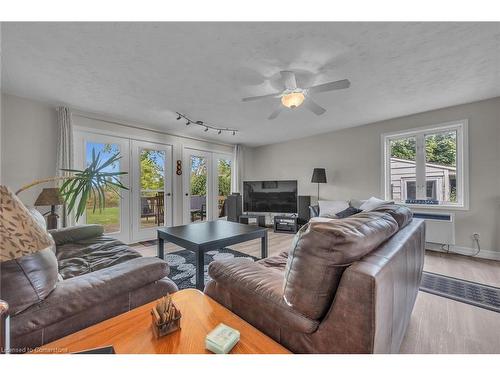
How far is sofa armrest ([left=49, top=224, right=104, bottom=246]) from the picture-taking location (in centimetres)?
205

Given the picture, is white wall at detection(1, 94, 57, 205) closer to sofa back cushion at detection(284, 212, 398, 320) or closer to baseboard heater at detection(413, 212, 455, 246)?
sofa back cushion at detection(284, 212, 398, 320)

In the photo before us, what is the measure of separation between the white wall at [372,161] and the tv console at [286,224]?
841 millimetres

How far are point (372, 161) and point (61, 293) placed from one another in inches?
175

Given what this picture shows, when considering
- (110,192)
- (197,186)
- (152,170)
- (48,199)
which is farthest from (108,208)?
(197,186)

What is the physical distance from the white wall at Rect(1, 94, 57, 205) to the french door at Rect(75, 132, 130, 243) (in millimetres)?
336

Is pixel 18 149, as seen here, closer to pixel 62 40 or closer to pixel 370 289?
pixel 62 40

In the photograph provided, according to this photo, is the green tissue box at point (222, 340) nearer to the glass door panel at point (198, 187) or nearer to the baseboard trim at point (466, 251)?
the baseboard trim at point (466, 251)

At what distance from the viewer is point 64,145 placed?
296 cm

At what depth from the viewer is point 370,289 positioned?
2.31ft

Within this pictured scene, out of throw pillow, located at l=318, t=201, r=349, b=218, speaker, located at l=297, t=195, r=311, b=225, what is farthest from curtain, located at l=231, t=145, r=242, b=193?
throw pillow, located at l=318, t=201, r=349, b=218

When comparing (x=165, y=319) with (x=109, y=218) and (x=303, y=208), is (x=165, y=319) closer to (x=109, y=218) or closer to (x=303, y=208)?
(x=109, y=218)

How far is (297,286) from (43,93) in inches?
141

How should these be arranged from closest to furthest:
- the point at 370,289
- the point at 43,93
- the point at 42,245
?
the point at 42,245 → the point at 370,289 → the point at 43,93
